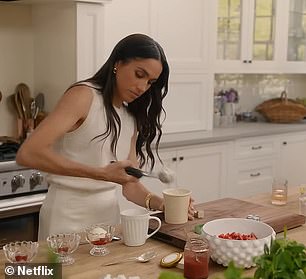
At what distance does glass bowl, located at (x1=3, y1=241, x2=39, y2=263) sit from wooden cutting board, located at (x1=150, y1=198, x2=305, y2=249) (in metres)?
0.44

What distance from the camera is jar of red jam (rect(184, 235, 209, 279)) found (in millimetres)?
1477

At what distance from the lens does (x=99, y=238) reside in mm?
1642

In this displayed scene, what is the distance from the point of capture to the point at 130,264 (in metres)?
1.57

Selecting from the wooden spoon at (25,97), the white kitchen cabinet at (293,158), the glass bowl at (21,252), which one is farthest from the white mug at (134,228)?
the white kitchen cabinet at (293,158)

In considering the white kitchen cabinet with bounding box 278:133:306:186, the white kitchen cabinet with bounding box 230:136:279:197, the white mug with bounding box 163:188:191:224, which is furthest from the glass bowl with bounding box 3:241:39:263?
the white kitchen cabinet with bounding box 278:133:306:186

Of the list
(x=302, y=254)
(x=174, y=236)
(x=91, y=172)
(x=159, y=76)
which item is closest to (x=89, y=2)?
→ (x=159, y=76)

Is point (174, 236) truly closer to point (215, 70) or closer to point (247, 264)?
point (247, 264)

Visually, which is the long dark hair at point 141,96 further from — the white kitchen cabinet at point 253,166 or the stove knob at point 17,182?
the white kitchen cabinet at point 253,166

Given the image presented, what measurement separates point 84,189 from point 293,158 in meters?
2.91

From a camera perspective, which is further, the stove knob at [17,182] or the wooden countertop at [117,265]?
the stove knob at [17,182]

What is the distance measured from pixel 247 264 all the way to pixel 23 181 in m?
1.70

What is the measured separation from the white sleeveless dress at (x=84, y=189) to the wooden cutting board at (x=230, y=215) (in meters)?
0.24

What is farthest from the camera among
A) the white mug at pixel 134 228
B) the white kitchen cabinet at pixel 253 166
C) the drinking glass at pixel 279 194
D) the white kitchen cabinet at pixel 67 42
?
the white kitchen cabinet at pixel 253 166

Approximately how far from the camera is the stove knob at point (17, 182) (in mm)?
2910
